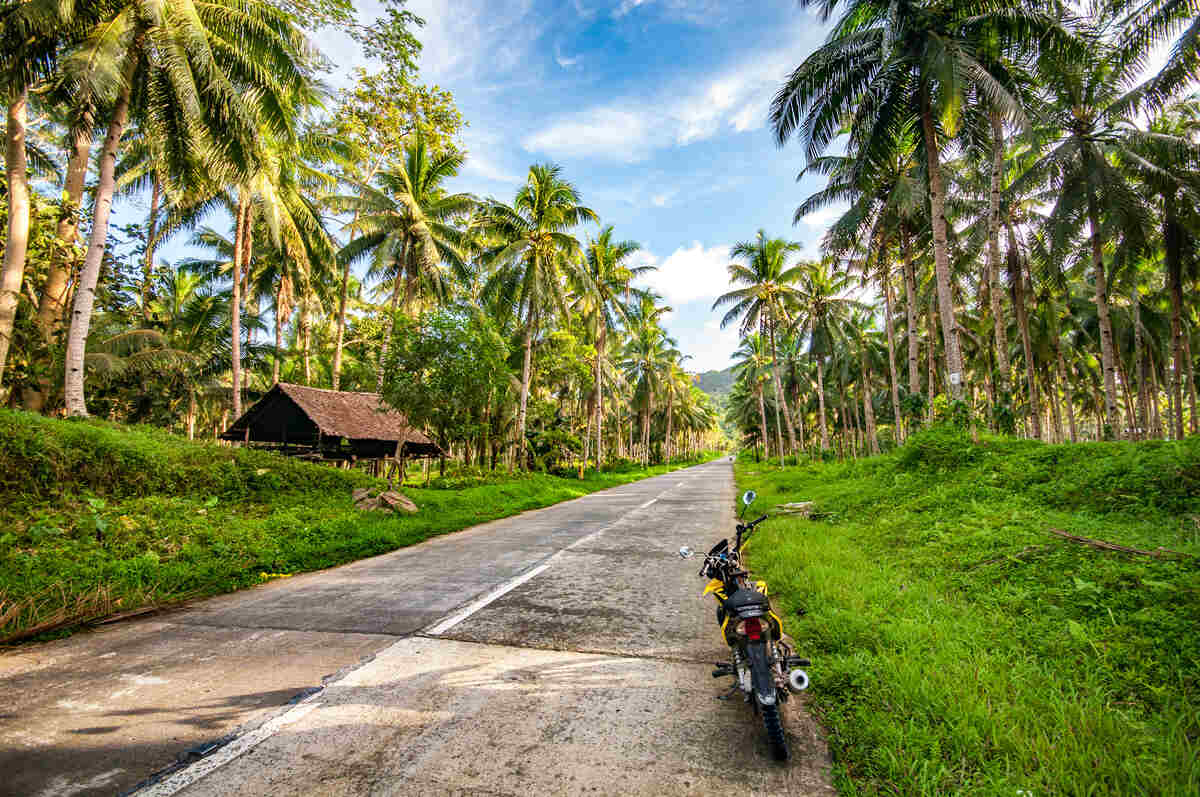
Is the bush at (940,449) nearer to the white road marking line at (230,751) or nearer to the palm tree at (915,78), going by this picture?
the palm tree at (915,78)

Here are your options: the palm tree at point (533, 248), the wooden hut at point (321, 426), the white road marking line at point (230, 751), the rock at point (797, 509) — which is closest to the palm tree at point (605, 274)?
the palm tree at point (533, 248)

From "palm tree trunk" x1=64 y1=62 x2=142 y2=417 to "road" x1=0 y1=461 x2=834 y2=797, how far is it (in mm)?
7730

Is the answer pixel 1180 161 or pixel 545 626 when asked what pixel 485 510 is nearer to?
pixel 545 626

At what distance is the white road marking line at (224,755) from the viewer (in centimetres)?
222

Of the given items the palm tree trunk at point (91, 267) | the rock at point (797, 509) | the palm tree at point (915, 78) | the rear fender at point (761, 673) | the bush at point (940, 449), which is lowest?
the rock at point (797, 509)

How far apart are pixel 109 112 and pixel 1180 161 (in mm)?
27133

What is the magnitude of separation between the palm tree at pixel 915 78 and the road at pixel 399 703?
10852 millimetres

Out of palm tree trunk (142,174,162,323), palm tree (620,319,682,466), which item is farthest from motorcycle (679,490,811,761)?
palm tree (620,319,682,466)

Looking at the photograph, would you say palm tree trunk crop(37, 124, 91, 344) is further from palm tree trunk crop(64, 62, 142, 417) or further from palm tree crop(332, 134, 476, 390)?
palm tree crop(332, 134, 476, 390)

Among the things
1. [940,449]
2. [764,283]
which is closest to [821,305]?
[764,283]

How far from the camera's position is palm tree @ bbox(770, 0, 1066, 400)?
10320 millimetres

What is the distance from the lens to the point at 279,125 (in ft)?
42.2

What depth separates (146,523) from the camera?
7059 millimetres

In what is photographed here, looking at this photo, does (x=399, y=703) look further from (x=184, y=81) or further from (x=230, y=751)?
(x=184, y=81)
